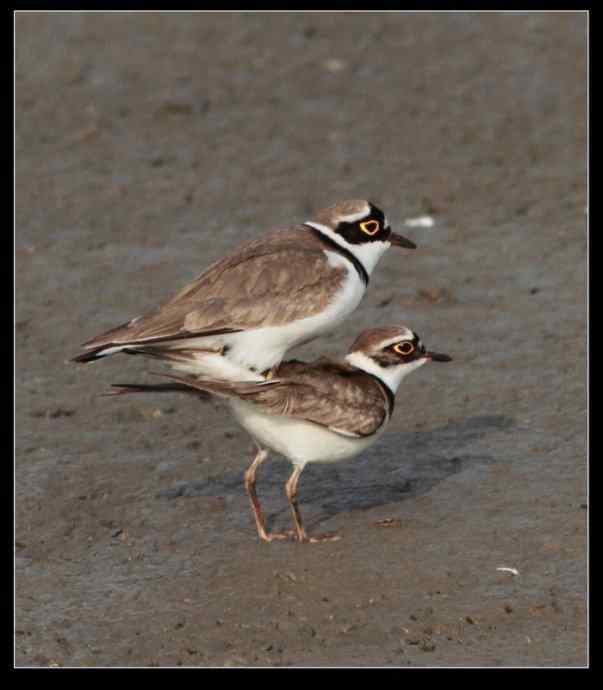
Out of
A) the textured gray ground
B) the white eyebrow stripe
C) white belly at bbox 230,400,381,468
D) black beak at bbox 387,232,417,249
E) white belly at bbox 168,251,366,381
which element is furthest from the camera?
black beak at bbox 387,232,417,249

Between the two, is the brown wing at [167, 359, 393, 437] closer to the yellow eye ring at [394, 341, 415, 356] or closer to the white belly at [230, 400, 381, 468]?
the white belly at [230, 400, 381, 468]

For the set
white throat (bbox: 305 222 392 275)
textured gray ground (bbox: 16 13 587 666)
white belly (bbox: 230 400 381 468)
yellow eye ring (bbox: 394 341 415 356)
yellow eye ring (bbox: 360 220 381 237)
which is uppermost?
yellow eye ring (bbox: 360 220 381 237)

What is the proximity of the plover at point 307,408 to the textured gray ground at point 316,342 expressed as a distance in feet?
1.49

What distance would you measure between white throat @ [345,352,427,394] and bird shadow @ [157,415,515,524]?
630 mm

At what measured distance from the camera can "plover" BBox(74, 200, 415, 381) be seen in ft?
25.0

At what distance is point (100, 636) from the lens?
6.78m

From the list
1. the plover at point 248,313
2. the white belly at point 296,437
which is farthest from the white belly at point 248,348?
the white belly at point 296,437

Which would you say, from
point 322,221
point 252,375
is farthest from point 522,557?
point 322,221

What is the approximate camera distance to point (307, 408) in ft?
24.6

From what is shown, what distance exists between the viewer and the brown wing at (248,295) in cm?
763

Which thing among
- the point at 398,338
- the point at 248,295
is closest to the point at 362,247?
the point at 398,338

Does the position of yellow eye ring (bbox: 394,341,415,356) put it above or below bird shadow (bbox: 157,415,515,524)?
above

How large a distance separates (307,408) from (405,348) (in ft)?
2.74

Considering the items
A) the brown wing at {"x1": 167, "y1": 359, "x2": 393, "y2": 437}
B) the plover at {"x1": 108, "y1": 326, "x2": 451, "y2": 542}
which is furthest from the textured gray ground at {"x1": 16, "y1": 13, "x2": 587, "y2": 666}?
the brown wing at {"x1": 167, "y1": 359, "x2": 393, "y2": 437}
